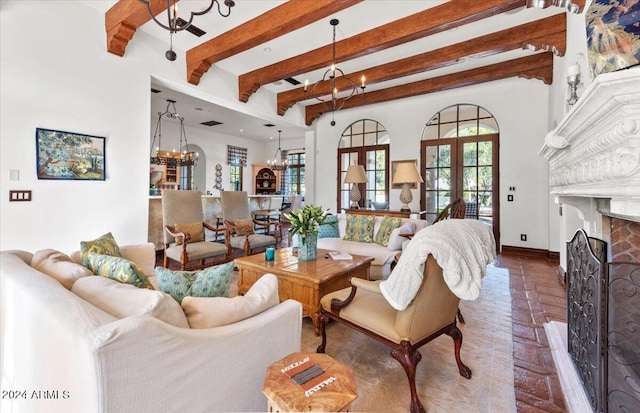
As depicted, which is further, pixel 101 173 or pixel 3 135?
pixel 101 173

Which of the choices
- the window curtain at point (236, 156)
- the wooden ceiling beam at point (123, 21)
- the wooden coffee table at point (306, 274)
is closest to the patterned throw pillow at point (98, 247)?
the wooden coffee table at point (306, 274)

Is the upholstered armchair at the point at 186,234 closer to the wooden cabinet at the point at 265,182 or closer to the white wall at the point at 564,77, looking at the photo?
the white wall at the point at 564,77

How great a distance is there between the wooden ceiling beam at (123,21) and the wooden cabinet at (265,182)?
7438 mm

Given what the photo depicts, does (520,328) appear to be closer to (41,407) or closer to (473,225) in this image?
(473,225)

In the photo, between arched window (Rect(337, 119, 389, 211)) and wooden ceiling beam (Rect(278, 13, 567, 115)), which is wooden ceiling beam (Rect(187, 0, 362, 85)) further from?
arched window (Rect(337, 119, 389, 211))

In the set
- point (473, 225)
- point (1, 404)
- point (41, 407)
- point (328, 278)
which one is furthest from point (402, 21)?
point (1, 404)

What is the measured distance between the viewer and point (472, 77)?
196 inches

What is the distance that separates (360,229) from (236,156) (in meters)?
7.24

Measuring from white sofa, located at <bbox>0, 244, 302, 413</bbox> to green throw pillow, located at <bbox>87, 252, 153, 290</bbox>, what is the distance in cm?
21

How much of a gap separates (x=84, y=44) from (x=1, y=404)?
3.57 m

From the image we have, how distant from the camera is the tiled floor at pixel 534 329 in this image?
5.46 ft

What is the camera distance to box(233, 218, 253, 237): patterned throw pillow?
4.36 meters

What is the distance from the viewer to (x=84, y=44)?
332cm

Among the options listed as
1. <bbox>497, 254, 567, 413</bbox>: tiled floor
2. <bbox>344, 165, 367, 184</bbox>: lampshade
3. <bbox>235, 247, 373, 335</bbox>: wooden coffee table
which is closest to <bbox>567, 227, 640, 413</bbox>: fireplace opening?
<bbox>497, 254, 567, 413</bbox>: tiled floor
